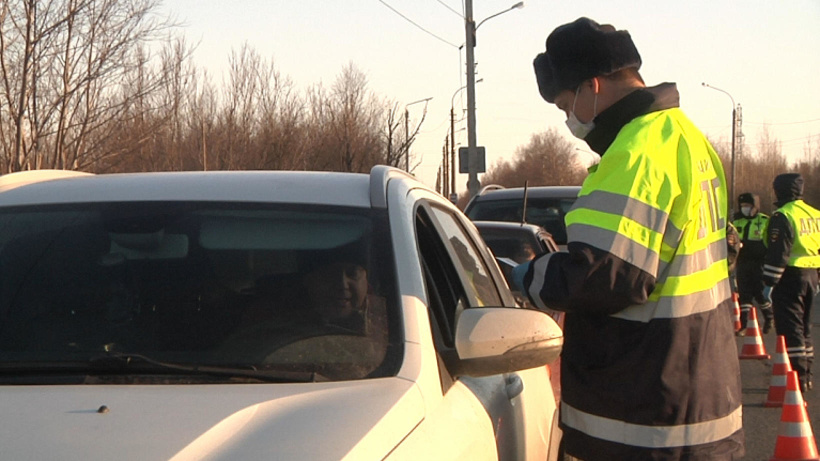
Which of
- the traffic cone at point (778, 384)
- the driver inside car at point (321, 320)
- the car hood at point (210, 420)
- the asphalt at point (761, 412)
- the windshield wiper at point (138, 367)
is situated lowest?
the asphalt at point (761, 412)

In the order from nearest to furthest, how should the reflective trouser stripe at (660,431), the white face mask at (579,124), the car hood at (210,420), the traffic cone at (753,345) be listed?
the car hood at (210,420)
the reflective trouser stripe at (660,431)
the white face mask at (579,124)
the traffic cone at (753,345)

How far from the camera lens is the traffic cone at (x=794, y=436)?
6199mm

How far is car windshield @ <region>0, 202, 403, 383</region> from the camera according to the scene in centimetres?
262

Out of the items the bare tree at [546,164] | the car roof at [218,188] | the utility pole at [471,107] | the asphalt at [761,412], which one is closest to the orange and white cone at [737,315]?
the asphalt at [761,412]

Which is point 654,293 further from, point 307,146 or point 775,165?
point 775,165

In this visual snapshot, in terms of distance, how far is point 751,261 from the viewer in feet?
42.8

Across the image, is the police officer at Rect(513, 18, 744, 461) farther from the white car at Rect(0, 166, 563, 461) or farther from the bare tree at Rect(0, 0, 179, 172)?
the bare tree at Rect(0, 0, 179, 172)

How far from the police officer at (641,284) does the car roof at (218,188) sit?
1.92ft

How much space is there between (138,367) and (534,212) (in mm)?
8122

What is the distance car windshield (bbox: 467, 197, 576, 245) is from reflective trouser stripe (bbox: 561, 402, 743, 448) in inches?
282

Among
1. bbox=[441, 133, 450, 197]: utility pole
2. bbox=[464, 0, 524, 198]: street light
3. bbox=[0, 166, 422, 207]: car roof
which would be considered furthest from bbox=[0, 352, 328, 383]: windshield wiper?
bbox=[441, 133, 450, 197]: utility pole

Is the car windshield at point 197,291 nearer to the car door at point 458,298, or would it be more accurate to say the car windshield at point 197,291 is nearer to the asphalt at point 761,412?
the car door at point 458,298

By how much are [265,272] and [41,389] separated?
72cm

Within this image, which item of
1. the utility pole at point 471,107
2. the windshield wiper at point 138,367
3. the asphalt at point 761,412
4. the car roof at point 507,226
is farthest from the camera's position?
the utility pole at point 471,107
